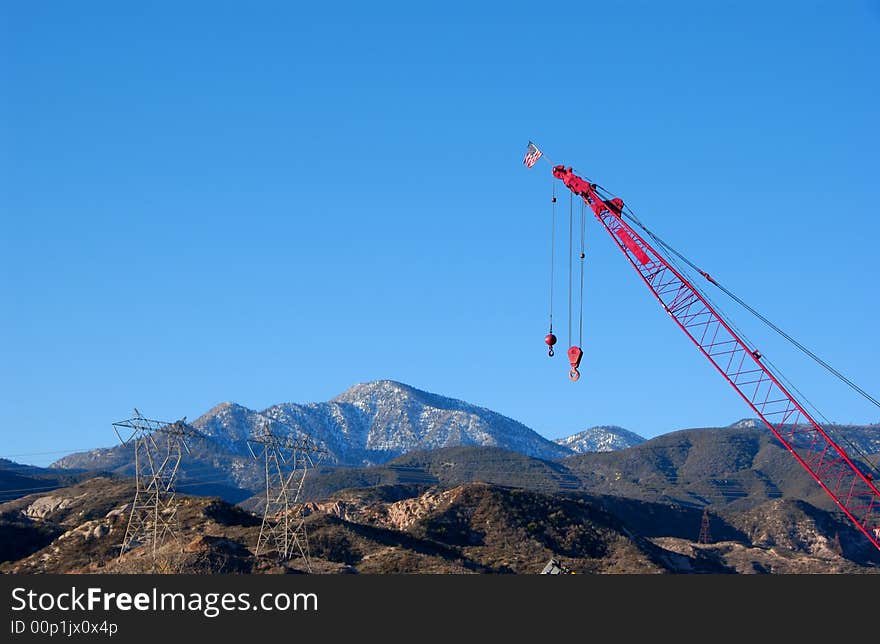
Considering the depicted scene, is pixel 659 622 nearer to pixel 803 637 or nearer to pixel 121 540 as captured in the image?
pixel 803 637

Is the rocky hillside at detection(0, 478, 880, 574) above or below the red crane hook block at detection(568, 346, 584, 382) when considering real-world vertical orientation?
below

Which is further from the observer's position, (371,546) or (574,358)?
(371,546)

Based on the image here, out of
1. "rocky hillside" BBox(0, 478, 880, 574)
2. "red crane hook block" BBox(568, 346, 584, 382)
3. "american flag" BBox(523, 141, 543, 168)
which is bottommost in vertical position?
"rocky hillside" BBox(0, 478, 880, 574)

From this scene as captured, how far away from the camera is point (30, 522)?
198 metres

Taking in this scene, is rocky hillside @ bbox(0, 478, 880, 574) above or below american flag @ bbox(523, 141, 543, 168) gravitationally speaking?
below

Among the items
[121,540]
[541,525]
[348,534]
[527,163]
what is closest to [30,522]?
[121,540]

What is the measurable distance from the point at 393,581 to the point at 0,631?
27.3 metres

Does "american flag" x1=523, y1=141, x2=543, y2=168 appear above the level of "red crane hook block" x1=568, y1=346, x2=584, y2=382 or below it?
above

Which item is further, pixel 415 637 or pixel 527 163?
pixel 527 163

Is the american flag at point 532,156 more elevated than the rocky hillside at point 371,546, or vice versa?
the american flag at point 532,156

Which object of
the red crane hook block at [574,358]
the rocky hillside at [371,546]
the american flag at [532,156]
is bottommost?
the rocky hillside at [371,546]

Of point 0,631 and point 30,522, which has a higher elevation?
point 30,522

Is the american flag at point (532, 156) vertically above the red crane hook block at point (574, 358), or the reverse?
the american flag at point (532, 156)

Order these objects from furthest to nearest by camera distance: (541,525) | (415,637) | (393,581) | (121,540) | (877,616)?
(541,525) < (121,540) < (393,581) < (877,616) < (415,637)
